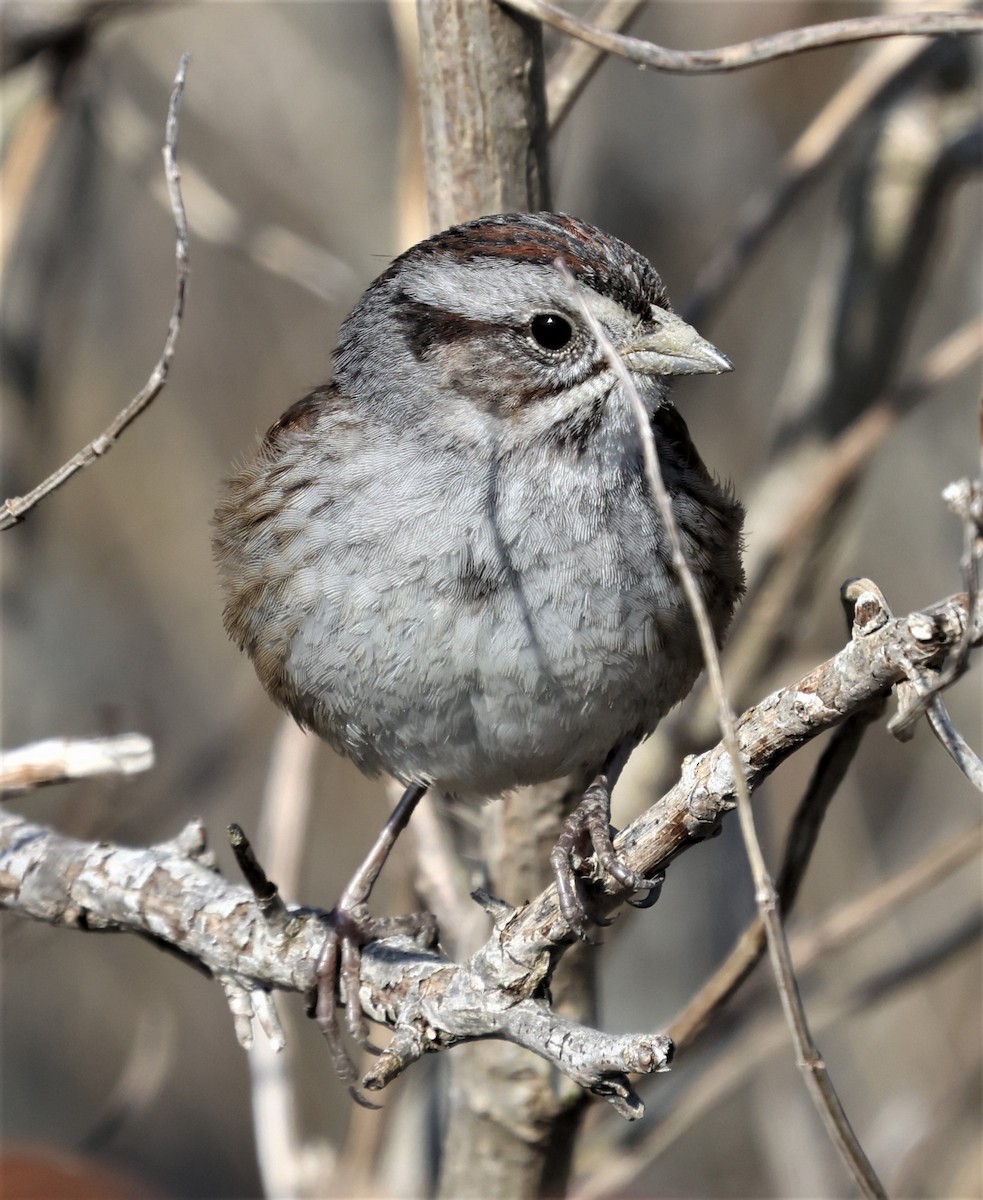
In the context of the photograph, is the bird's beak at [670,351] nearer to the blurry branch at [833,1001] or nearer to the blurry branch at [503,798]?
the blurry branch at [503,798]

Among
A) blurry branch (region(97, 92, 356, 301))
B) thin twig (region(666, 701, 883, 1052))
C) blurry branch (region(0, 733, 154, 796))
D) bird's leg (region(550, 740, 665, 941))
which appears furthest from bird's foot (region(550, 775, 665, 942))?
blurry branch (region(97, 92, 356, 301))

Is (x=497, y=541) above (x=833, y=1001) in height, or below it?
above

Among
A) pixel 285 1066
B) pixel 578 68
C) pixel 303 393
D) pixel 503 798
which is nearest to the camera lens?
pixel 578 68

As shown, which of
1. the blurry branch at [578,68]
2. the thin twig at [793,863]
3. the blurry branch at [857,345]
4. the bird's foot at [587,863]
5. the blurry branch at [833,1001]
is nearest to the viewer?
the bird's foot at [587,863]

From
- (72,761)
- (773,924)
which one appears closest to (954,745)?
(773,924)

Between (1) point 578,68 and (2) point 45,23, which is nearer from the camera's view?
(1) point 578,68

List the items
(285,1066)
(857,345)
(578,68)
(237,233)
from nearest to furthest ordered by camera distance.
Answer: (578,68) < (285,1066) < (857,345) < (237,233)

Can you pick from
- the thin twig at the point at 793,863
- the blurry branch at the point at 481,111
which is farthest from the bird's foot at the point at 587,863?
the blurry branch at the point at 481,111

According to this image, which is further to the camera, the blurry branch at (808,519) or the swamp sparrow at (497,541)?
the blurry branch at (808,519)

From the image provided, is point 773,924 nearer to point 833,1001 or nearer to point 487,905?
point 487,905
